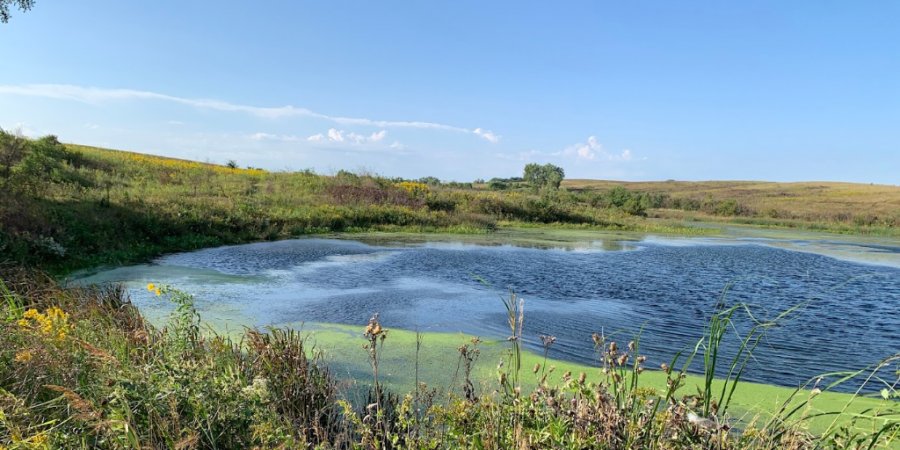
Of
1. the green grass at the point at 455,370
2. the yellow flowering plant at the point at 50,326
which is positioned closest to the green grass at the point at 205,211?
the yellow flowering plant at the point at 50,326

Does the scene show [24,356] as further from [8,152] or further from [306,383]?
[8,152]

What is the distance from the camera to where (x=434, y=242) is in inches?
781

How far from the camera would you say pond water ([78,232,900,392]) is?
291 inches

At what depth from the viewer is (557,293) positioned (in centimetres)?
1057

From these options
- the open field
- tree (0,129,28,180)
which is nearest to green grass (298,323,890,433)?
tree (0,129,28,180)

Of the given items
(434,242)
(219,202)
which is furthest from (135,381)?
(219,202)

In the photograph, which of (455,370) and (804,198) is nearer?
(455,370)

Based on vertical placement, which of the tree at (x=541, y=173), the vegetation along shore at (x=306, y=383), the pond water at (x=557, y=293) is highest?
the tree at (x=541, y=173)

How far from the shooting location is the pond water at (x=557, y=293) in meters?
7.39

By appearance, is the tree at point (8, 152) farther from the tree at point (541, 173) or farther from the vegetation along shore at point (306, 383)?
the tree at point (541, 173)

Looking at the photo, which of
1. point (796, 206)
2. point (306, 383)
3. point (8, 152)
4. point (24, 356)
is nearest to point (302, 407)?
point (306, 383)

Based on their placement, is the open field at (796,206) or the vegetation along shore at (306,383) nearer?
the vegetation along shore at (306,383)

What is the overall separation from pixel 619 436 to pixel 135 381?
254 centimetres

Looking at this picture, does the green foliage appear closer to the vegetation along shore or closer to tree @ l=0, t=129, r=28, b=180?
the vegetation along shore
